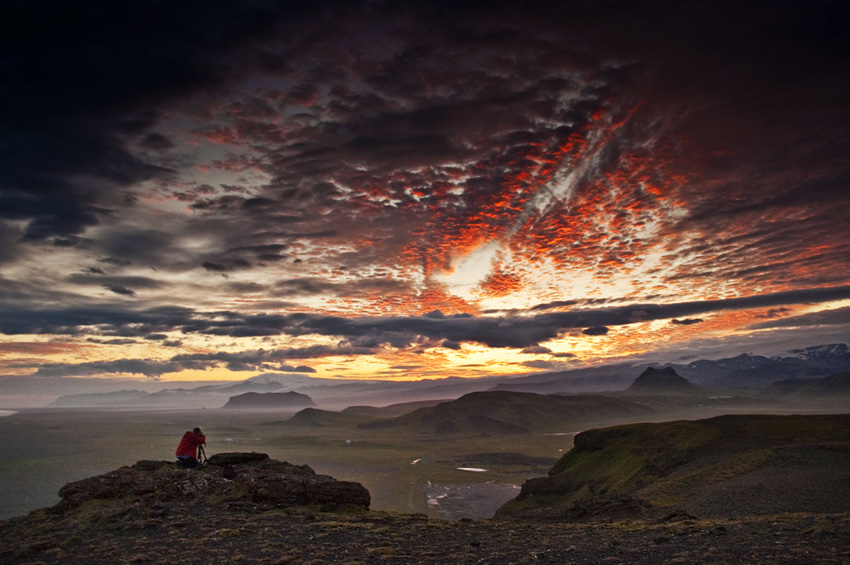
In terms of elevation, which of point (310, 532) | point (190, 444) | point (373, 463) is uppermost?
point (190, 444)

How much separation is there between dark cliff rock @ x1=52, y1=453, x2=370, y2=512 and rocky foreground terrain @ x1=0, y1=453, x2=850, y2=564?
0.07 meters

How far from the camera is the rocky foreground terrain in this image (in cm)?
1803

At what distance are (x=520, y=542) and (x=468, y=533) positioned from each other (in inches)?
117

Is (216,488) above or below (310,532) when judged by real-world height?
above

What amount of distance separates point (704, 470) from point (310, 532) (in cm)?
3931

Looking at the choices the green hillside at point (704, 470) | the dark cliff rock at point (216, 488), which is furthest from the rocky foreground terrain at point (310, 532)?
the green hillside at point (704, 470)

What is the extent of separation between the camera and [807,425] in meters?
54.0

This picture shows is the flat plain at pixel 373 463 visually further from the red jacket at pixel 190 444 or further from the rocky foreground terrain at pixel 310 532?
the red jacket at pixel 190 444

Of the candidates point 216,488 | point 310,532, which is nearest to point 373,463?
point 216,488

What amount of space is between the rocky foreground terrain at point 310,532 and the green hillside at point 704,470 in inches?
331

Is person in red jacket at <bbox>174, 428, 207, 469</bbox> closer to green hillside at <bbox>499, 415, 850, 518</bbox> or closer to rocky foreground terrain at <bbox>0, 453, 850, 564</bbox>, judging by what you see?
rocky foreground terrain at <bbox>0, 453, 850, 564</bbox>

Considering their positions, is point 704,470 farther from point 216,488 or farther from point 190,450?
point 190,450

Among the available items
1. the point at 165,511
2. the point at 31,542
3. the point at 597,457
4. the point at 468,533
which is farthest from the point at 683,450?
the point at 31,542

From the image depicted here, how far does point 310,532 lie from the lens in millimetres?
21703
